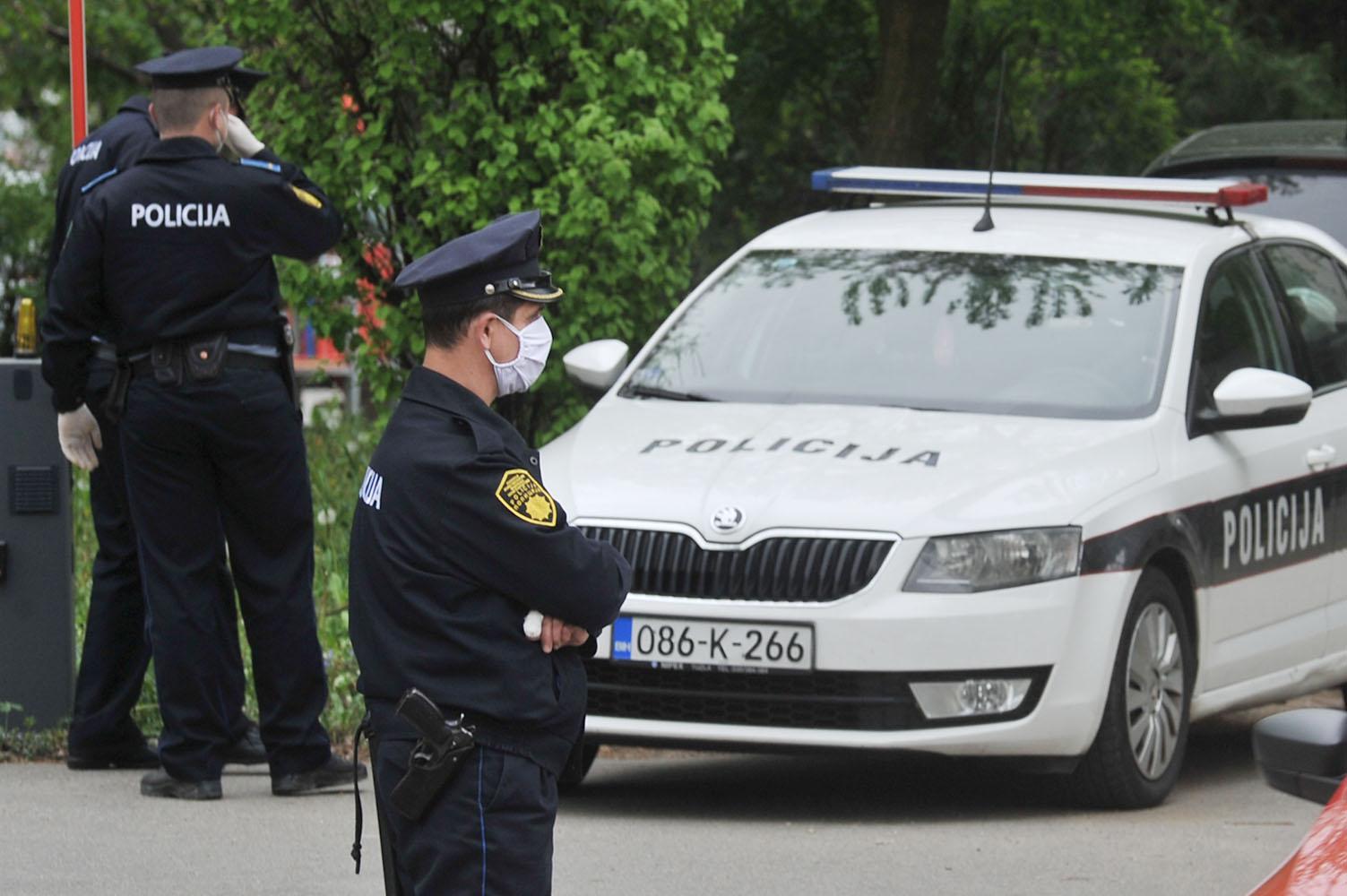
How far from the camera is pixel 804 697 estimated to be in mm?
6465

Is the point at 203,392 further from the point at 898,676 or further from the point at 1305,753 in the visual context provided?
the point at 1305,753

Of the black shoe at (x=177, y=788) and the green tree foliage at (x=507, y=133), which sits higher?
the green tree foliage at (x=507, y=133)

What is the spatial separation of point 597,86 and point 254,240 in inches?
138

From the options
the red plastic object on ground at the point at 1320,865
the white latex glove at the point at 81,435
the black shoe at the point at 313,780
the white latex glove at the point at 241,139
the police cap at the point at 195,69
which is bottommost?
the black shoe at the point at 313,780

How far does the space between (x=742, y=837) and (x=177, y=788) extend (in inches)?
61.6

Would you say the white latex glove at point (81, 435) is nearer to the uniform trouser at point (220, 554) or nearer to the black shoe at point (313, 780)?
the uniform trouser at point (220, 554)

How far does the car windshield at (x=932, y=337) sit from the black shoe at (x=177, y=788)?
1.78m

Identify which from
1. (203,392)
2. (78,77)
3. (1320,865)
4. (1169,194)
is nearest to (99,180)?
(203,392)

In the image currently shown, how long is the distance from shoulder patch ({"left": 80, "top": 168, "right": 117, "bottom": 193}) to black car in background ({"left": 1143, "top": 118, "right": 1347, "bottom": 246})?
5751 millimetres

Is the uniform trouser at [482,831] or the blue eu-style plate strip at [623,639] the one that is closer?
the uniform trouser at [482,831]

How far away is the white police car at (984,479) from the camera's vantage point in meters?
6.44

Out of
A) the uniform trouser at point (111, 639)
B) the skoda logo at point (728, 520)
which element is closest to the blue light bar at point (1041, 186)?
the skoda logo at point (728, 520)

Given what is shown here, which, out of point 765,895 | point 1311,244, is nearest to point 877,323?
point 1311,244

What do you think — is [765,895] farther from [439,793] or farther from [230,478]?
Answer: [439,793]
